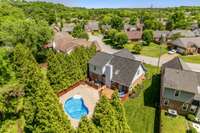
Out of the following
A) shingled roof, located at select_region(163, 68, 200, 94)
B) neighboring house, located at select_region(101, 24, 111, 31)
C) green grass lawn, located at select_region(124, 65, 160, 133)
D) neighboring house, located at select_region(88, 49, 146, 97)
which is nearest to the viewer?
green grass lawn, located at select_region(124, 65, 160, 133)

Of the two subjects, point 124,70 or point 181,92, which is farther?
point 124,70

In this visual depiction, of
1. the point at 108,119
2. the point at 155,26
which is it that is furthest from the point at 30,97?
the point at 155,26

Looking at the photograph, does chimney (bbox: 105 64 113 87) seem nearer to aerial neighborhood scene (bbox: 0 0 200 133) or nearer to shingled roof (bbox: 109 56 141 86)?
aerial neighborhood scene (bbox: 0 0 200 133)

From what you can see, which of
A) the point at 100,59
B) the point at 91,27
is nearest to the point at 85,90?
the point at 100,59

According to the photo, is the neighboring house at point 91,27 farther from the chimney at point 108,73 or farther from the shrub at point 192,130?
the shrub at point 192,130

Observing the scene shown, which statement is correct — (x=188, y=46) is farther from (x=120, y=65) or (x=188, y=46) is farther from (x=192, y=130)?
(x=192, y=130)

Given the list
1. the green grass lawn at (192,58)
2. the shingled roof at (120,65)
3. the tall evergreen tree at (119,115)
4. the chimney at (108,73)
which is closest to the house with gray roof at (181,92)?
the shingled roof at (120,65)

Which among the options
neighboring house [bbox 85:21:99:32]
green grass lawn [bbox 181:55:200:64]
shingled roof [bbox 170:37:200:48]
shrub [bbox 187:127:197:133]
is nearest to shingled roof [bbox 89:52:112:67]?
shrub [bbox 187:127:197:133]
